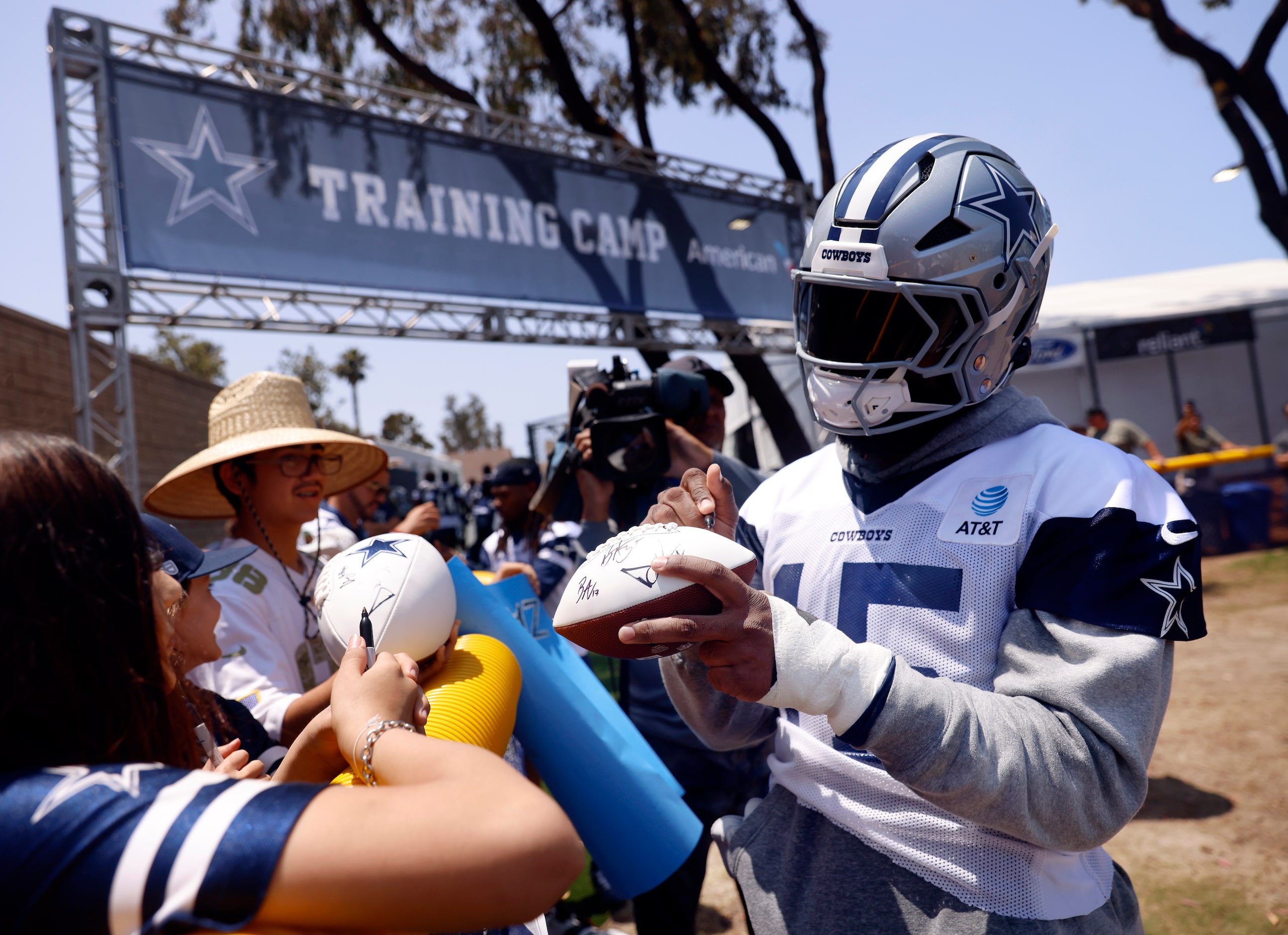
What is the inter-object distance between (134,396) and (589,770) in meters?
13.6

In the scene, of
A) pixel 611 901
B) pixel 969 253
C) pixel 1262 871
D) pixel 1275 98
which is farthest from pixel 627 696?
pixel 1275 98

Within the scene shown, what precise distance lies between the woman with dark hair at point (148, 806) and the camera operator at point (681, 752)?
195 cm

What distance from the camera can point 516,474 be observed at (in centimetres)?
520

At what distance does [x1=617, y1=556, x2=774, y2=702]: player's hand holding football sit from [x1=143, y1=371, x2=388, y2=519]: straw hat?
69.3 inches

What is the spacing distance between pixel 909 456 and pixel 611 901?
249 cm

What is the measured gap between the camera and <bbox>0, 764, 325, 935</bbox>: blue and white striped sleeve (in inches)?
30.1

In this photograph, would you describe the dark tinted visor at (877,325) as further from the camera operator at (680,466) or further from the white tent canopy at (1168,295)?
the white tent canopy at (1168,295)

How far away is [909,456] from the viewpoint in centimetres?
156

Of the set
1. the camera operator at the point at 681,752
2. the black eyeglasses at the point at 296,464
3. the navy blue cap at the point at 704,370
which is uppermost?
the navy blue cap at the point at 704,370

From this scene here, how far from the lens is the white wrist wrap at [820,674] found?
3.69 feet

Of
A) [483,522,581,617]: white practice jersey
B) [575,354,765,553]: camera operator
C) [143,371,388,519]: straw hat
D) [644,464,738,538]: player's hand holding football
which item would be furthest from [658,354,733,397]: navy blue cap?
[644,464,738,538]: player's hand holding football

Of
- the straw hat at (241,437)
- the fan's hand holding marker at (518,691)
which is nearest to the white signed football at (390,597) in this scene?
the fan's hand holding marker at (518,691)

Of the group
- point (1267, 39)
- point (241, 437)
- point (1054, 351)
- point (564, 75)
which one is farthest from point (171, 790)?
point (1054, 351)
